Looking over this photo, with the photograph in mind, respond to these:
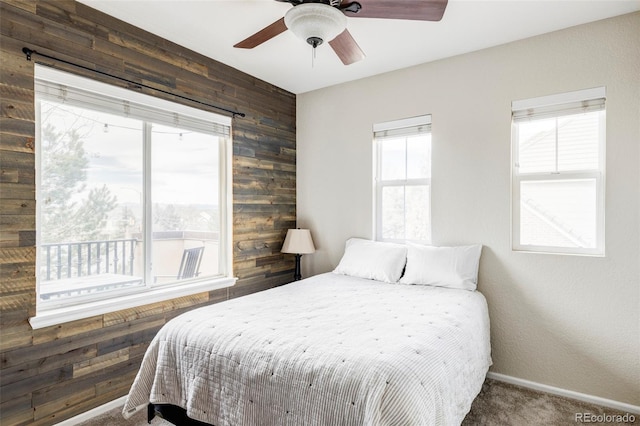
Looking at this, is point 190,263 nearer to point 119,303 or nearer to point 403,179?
point 119,303

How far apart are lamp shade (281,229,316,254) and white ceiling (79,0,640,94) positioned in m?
1.64

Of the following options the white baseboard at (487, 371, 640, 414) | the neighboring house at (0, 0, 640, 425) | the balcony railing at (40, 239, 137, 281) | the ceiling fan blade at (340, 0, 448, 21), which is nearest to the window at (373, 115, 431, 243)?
the neighboring house at (0, 0, 640, 425)

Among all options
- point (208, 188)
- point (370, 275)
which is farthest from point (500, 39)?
point (208, 188)

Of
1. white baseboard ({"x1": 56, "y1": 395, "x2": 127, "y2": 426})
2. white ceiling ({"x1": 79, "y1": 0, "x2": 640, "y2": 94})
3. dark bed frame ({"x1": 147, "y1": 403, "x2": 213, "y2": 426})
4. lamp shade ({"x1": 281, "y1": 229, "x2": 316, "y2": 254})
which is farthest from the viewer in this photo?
lamp shade ({"x1": 281, "y1": 229, "x2": 316, "y2": 254})

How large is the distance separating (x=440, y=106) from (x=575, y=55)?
1000mm

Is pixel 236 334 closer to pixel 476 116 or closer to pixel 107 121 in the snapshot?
pixel 107 121

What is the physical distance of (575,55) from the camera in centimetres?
264

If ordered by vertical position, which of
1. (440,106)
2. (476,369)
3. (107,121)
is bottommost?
(476,369)

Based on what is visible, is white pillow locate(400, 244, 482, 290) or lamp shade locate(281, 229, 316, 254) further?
lamp shade locate(281, 229, 316, 254)

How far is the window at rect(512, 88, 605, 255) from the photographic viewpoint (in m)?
2.62

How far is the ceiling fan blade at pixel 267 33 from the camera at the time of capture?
2.12m

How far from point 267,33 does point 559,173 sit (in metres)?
2.34

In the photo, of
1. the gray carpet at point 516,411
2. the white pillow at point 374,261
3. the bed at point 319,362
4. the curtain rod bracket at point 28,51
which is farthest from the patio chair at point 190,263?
the curtain rod bracket at point 28,51

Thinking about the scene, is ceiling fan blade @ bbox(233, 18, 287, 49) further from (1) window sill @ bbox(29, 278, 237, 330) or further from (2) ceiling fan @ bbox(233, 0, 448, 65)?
(1) window sill @ bbox(29, 278, 237, 330)
